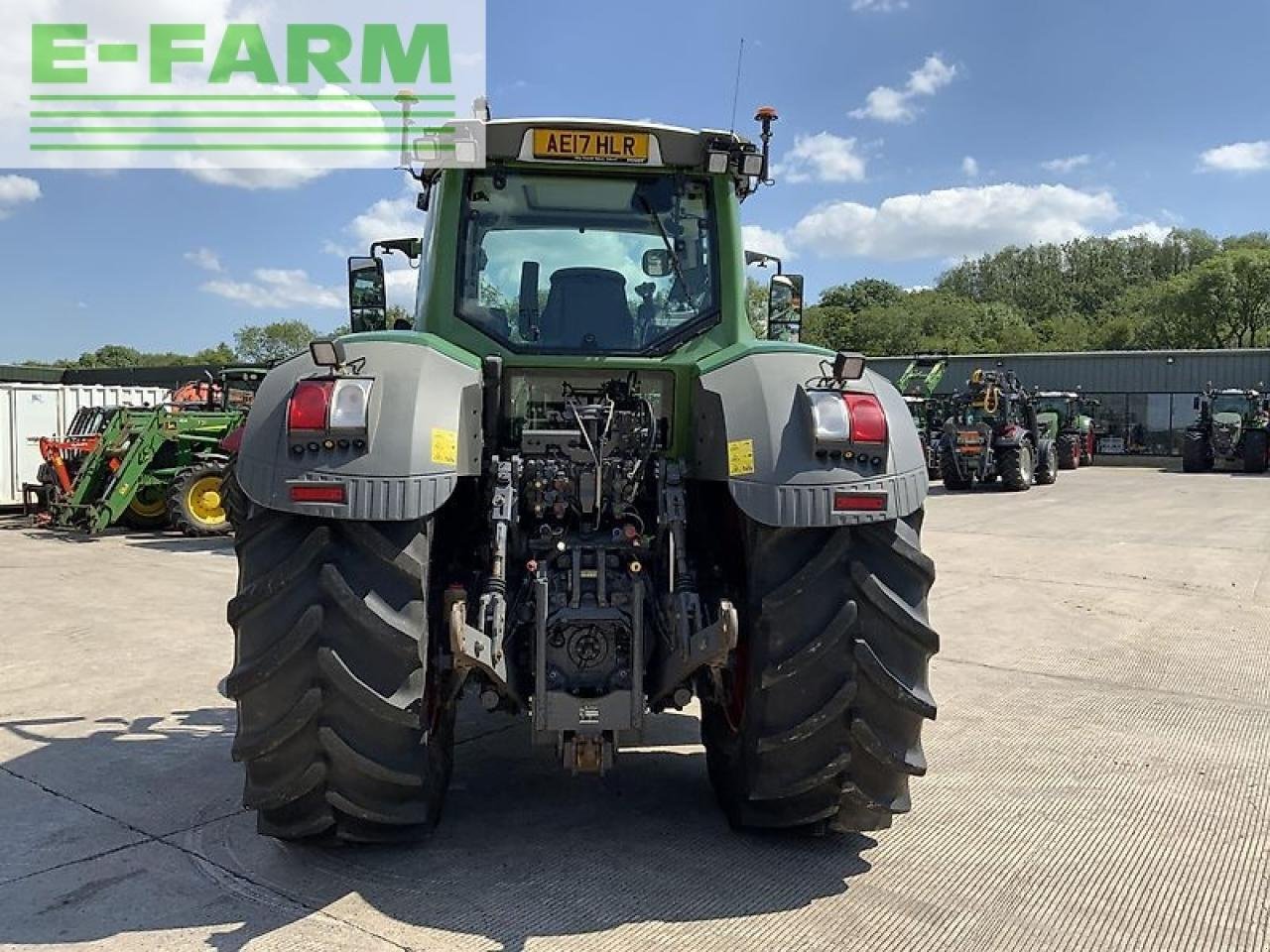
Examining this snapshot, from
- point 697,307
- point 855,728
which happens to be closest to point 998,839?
point 855,728

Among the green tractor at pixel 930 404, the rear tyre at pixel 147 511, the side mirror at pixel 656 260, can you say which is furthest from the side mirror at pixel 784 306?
the green tractor at pixel 930 404

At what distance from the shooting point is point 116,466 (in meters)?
14.7

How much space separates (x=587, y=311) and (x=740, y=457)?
1176 mm

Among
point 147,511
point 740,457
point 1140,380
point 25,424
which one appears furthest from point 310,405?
point 1140,380

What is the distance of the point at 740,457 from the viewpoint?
329 centimetres

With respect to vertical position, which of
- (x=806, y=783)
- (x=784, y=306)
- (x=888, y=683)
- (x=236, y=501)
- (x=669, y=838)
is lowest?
(x=669, y=838)

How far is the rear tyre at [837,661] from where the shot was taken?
326cm

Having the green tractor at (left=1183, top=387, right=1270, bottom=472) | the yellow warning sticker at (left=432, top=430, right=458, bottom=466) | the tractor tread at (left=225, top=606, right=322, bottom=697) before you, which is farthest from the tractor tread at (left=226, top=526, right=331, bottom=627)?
the green tractor at (left=1183, top=387, right=1270, bottom=472)

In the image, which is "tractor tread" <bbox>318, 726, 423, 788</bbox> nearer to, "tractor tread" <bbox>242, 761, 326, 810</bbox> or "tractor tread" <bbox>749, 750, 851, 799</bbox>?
"tractor tread" <bbox>242, 761, 326, 810</bbox>

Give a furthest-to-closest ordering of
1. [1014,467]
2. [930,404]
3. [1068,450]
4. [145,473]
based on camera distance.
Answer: [1068,450] → [930,404] → [1014,467] → [145,473]

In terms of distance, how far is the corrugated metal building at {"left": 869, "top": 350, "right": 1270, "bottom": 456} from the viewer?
3512 cm

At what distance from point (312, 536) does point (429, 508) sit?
360mm

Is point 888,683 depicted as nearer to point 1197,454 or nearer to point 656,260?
point 656,260

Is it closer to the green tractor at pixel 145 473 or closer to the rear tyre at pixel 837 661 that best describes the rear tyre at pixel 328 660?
the rear tyre at pixel 837 661
